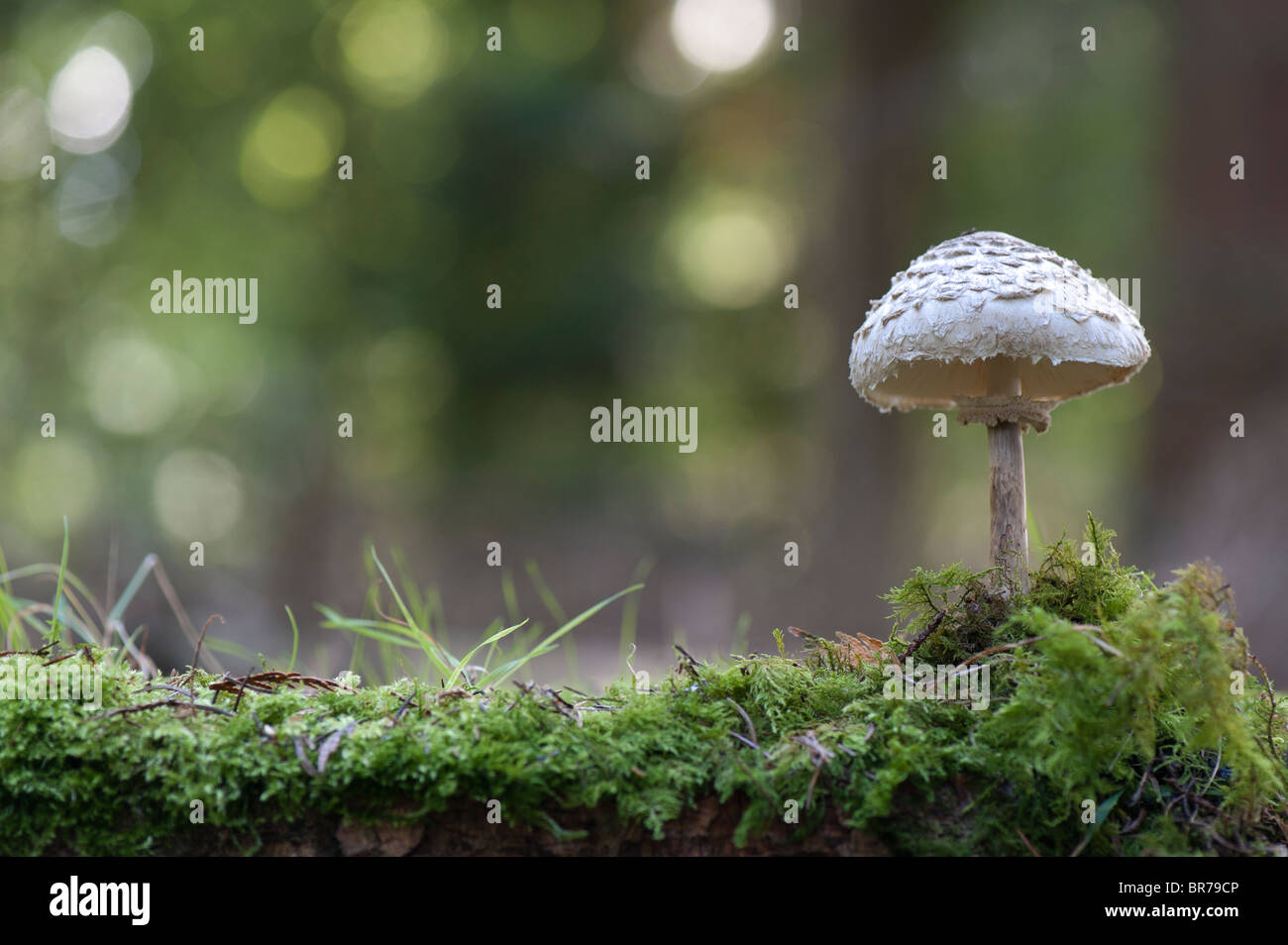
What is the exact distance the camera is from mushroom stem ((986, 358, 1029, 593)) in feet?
10.0

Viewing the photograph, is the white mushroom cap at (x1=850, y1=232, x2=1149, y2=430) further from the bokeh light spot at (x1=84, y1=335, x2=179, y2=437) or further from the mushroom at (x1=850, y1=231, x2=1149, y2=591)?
the bokeh light spot at (x1=84, y1=335, x2=179, y2=437)

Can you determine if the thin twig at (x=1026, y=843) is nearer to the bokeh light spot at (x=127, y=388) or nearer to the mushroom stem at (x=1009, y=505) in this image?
the mushroom stem at (x=1009, y=505)

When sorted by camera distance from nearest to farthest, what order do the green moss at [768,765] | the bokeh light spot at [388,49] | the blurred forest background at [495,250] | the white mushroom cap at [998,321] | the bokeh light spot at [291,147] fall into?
the green moss at [768,765] < the white mushroom cap at [998,321] < the blurred forest background at [495,250] < the bokeh light spot at [388,49] < the bokeh light spot at [291,147]

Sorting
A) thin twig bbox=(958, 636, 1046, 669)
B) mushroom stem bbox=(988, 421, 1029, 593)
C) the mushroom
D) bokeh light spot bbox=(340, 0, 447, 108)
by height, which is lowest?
thin twig bbox=(958, 636, 1046, 669)

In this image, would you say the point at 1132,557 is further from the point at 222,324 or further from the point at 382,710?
the point at 222,324

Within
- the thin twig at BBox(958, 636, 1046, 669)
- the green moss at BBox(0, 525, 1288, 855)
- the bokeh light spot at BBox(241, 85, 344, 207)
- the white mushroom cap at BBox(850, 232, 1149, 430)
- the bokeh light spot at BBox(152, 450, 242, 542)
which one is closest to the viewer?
the green moss at BBox(0, 525, 1288, 855)

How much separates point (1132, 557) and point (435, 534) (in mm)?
10185

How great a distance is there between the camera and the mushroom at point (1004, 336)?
8.79ft

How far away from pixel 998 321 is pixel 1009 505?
80 cm

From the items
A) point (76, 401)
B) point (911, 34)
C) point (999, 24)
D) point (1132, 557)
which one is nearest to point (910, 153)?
point (911, 34)

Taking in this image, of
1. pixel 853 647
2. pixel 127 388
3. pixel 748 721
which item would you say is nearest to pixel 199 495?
pixel 127 388

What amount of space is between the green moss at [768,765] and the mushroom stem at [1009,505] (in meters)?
0.66

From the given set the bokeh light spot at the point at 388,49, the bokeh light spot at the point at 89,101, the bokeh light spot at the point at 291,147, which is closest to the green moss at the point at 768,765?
the bokeh light spot at the point at 388,49

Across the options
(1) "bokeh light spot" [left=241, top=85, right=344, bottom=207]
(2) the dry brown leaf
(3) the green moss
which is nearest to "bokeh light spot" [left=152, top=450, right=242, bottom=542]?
(1) "bokeh light spot" [left=241, top=85, right=344, bottom=207]
